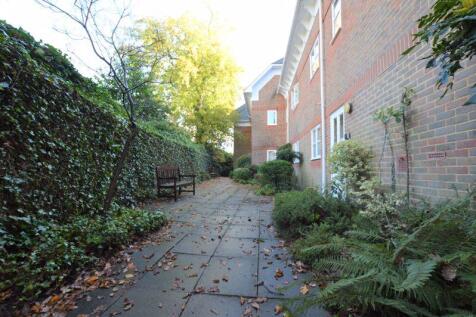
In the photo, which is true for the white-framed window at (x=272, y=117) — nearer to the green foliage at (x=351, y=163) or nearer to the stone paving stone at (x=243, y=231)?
the green foliage at (x=351, y=163)

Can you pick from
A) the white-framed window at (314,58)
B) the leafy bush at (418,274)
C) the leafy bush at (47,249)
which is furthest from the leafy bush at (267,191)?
the leafy bush at (418,274)

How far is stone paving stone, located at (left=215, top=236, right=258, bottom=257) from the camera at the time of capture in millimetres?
3373

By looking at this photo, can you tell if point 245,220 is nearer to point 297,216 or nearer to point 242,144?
point 297,216

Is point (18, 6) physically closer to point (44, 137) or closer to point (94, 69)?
point (94, 69)

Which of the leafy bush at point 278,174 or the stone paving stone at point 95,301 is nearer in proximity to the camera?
the stone paving stone at point 95,301

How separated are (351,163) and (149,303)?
377cm

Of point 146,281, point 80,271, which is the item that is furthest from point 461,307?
point 80,271

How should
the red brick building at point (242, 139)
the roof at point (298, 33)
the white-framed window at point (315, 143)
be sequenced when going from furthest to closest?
the red brick building at point (242, 139) → the white-framed window at point (315, 143) → the roof at point (298, 33)

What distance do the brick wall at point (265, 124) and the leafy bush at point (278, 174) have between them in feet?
24.3

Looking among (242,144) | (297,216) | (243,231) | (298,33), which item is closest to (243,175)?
(242,144)

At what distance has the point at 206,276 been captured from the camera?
2.70 metres

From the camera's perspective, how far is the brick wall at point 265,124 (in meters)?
17.7

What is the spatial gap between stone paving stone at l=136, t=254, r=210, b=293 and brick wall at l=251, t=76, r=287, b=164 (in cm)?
1504

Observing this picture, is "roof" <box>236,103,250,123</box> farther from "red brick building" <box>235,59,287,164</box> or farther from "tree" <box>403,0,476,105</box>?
"tree" <box>403,0,476,105</box>
